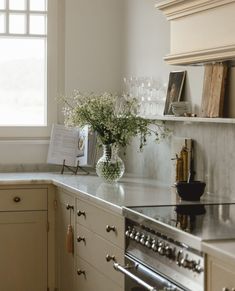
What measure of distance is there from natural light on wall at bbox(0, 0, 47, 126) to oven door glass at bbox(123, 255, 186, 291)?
2124 mm

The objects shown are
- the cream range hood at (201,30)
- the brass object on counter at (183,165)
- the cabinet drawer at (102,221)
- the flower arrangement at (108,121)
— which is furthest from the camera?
the flower arrangement at (108,121)

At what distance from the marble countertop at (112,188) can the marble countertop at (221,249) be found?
861mm

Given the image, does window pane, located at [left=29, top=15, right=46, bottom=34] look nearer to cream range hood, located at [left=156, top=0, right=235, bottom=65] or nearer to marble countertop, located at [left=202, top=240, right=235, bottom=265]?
cream range hood, located at [left=156, top=0, right=235, bottom=65]

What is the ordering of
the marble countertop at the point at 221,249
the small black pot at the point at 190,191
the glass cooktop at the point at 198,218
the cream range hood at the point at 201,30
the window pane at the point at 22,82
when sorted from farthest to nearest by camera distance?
the window pane at the point at 22,82, the small black pot at the point at 190,191, the cream range hood at the point at 201,30, the glass cooktop at the point at 198,218, the marble countertop at the point at 221,249

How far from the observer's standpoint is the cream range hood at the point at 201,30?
2.73m

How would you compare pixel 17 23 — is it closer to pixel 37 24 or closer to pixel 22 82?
pixel 37 24

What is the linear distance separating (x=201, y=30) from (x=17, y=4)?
7.20 feet

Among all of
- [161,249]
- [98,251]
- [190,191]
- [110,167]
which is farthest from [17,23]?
[161,249]

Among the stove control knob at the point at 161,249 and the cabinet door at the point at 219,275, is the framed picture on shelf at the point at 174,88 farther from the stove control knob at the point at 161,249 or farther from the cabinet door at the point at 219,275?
the cabinet door at the point at 219,275

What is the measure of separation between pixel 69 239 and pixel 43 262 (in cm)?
53

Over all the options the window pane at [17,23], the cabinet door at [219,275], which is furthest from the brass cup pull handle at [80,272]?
the window pane at [17,23]

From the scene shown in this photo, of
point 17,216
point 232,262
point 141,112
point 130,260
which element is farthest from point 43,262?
point 232,262

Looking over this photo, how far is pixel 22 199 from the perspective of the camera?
4.23m

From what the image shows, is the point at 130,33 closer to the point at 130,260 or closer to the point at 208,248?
the point at 130,260
